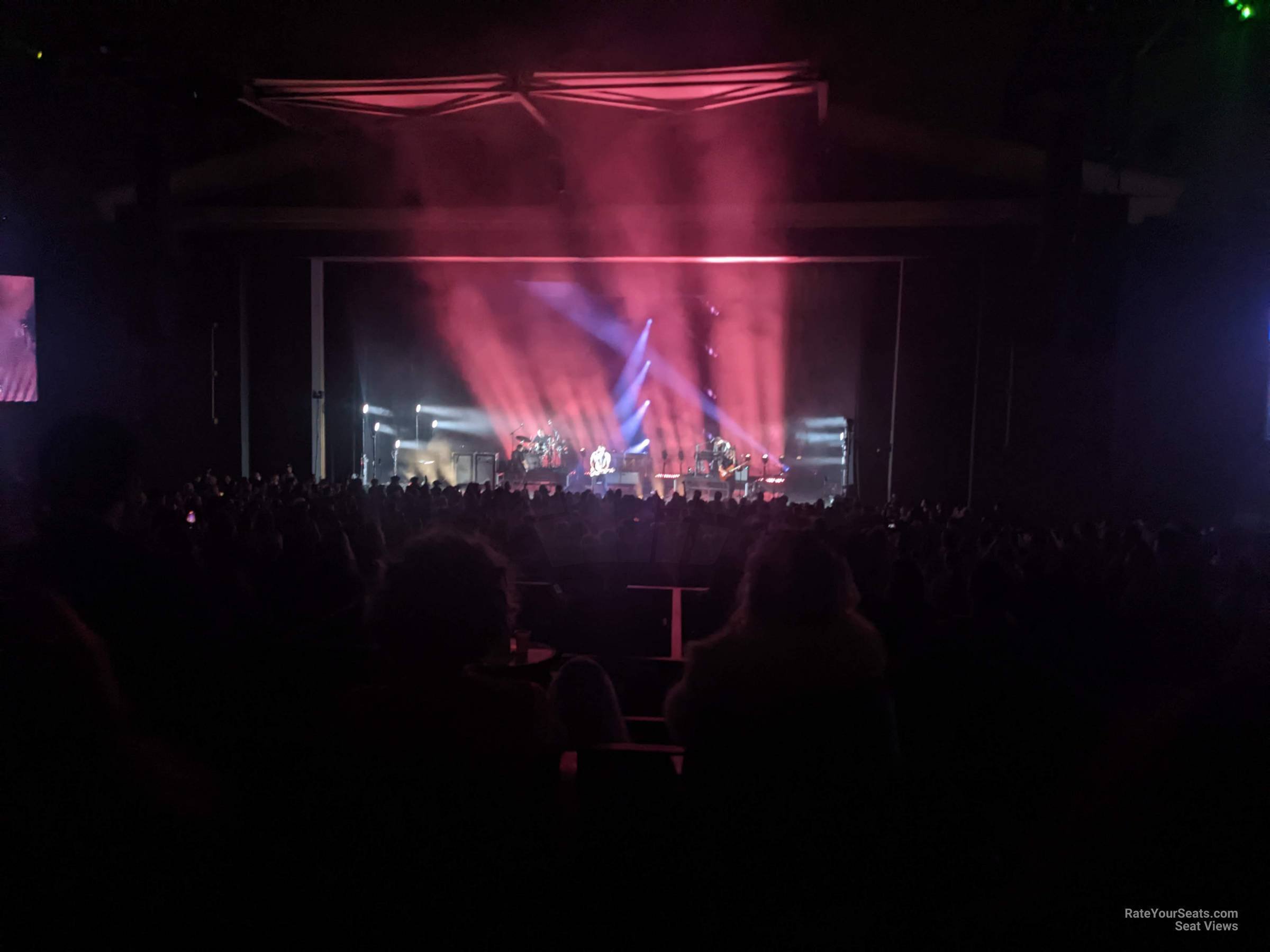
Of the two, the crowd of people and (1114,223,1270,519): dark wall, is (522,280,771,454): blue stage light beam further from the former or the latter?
the crowd of people

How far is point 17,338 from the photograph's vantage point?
1121cm

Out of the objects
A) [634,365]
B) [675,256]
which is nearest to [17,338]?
[675,256]

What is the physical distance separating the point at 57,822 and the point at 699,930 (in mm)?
1383

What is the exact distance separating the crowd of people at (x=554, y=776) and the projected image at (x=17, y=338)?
434 inches

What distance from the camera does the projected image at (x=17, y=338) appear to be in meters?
11.0

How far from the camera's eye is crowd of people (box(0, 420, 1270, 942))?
1501mm

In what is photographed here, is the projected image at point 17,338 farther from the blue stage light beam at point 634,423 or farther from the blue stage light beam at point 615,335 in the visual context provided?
the blue stage light beam at point 634,423

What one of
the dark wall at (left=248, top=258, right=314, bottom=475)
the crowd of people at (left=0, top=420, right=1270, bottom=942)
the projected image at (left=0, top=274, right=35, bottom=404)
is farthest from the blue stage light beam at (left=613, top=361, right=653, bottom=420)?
the crowd of people at (left=0, top=420, right=1270, bottom=942)

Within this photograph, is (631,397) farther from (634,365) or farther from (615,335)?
(615,335)

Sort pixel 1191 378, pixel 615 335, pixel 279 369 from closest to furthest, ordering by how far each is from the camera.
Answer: pixel 1191 378 → pixel 279 369 → pixel 615 335

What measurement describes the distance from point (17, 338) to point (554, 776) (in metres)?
12.9

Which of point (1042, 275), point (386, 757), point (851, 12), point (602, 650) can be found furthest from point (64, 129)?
point (386, 757)

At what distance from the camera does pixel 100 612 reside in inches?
73.2

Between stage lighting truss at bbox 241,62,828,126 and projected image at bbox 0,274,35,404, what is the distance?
14.8 ft
